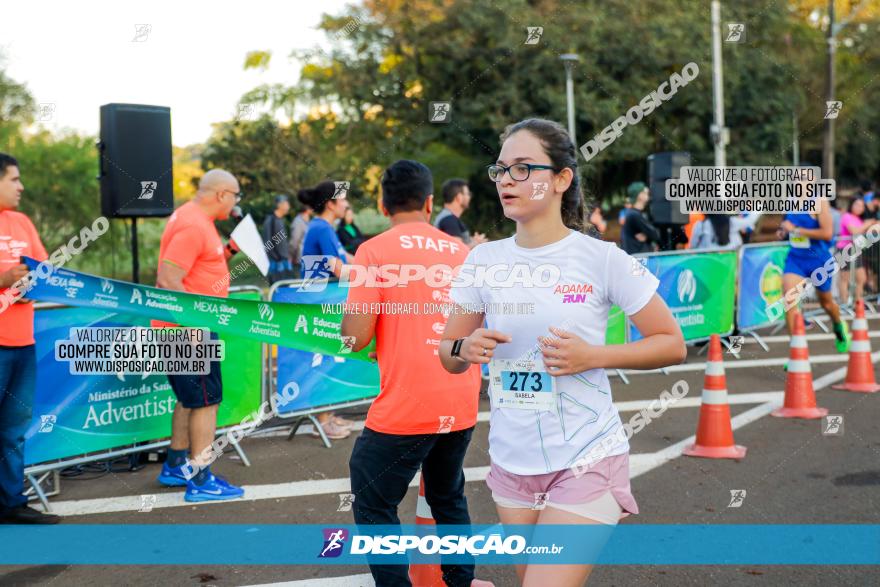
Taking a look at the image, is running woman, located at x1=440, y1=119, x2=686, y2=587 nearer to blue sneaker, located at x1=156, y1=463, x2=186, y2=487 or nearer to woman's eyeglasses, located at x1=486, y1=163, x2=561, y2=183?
woman's eyeglasses, located at x1=486, y1=163, x2=561, y2=183

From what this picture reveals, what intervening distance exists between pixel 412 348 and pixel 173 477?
3.36 meters

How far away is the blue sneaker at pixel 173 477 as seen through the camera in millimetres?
6324

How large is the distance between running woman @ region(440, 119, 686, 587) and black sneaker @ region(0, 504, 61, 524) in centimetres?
379

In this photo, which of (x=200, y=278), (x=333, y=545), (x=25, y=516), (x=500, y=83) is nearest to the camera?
(x=333, y=545)

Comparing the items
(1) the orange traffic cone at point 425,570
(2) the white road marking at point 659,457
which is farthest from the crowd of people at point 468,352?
(2) the white road marking at point 659,457

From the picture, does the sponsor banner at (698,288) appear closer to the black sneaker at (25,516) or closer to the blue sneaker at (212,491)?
the blue sneaker at (212,491)

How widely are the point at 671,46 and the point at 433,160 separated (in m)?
9.44

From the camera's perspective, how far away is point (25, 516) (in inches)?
217

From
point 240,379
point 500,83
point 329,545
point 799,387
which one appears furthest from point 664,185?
point 500,83

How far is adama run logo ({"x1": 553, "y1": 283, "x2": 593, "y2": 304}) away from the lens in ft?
8.96

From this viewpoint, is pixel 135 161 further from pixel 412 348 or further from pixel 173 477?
pixel 412 348

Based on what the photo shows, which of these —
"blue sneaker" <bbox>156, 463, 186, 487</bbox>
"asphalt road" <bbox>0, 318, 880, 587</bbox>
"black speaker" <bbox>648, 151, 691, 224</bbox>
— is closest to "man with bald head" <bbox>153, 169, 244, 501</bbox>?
"blue sneaker" <bbox>156, 463, 186, 487</bbox>

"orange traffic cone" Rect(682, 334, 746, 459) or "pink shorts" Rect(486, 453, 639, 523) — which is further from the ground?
"pink shorts" Rect(486, 453, 639, 523)

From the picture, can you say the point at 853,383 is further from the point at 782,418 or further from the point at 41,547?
the point at 41,547
